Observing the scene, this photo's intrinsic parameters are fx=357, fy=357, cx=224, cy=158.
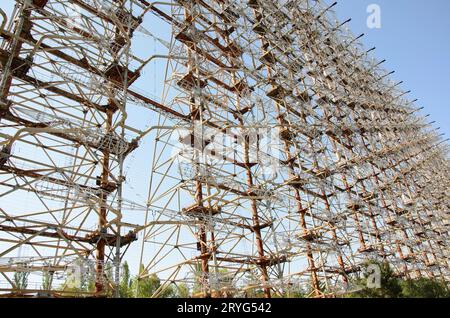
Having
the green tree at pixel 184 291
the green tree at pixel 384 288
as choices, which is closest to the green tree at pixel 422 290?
the green tree at pixel 384 288

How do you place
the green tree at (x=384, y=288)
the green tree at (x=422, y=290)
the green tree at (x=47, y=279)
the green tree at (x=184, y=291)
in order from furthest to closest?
the green tree at (x=422, y=290)
the green tree at (x=384, y=288)
the green tree at (x=184, y=291)
the green tree at (x=47, y=279)

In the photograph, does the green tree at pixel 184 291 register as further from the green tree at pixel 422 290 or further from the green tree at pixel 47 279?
the green tree at pixel 422 290

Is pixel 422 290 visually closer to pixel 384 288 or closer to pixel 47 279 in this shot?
pixel 384 288

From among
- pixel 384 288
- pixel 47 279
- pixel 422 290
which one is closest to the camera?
pixel 47 279

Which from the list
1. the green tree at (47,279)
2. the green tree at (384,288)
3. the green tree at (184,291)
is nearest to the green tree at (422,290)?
the green tree at (384,288)

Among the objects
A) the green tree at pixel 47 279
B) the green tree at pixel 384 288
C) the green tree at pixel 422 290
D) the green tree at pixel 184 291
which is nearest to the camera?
the green tree at pixel 47 279

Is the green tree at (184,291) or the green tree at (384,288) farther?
the green tree at (384,288)

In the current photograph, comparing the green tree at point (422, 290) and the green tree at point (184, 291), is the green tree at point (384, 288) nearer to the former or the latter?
the green tree at point (422, 290)

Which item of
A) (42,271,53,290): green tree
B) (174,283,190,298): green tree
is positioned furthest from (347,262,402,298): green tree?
(42,271,53,290): green tree

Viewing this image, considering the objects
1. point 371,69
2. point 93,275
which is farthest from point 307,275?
point 371,69

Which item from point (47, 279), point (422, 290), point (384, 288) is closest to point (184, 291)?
point (47, 279)
